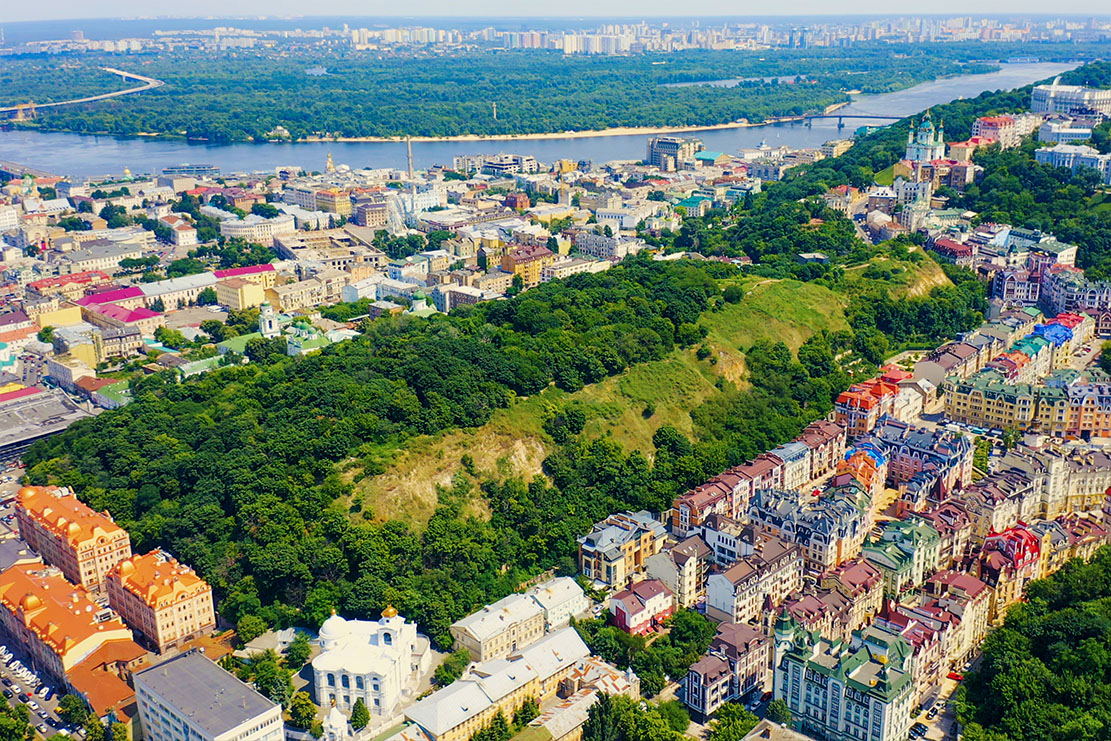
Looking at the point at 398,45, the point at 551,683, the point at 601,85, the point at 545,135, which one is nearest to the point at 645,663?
the point at 551,683

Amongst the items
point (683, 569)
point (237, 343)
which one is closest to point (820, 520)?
point (683, 569)

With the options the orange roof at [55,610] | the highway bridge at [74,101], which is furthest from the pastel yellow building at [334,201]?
the highway bridge at [74,101]

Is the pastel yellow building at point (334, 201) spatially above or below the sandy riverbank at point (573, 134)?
below

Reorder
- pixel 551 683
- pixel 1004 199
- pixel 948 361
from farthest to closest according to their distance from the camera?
pixel 1004 199 < pixel 948 361 < pixel 551 683

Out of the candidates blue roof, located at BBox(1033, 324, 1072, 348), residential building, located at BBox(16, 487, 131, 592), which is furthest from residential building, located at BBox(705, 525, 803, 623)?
blue roof, located at BBox(1033, 324, 1072, 348)

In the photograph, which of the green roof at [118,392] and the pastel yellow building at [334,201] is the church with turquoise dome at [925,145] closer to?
the pastel yellow building at [334,201]

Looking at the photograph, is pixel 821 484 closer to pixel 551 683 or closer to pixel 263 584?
pixel 551 683

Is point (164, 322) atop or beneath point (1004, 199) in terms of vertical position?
beneath
